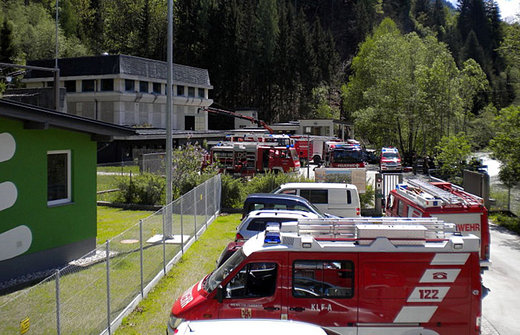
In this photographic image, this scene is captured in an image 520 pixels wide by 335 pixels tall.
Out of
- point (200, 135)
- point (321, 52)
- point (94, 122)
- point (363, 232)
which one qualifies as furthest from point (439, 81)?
point (321, 52)

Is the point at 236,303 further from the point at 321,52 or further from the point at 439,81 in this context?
the point at 321,52

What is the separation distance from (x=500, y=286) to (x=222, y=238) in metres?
8.96

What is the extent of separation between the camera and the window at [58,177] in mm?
14352

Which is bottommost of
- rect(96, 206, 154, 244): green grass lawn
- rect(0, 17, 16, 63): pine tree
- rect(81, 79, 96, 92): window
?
rect(96, 206, 154, 244): green grass lawn

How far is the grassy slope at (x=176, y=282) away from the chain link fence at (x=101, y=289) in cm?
20

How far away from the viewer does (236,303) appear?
8344 millimetres

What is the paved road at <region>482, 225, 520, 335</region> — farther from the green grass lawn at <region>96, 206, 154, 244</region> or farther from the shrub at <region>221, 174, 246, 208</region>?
the green grass lawn at <region>96, 206, 154, 244</region>

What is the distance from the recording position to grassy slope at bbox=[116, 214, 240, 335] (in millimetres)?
10180

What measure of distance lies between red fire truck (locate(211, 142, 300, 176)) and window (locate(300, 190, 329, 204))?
15698 mm

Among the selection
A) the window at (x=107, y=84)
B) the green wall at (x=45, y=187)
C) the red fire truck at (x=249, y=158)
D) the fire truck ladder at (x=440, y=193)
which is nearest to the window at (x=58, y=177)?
the green wall at (x=45, y=187)

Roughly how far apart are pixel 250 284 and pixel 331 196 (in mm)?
11827

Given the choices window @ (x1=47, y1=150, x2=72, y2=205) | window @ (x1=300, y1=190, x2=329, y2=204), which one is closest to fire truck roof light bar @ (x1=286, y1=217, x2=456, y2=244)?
window @ (x1=47, y1=150, x2=72, y2=205)

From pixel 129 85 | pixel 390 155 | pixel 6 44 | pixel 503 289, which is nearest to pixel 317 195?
pixel 503 289

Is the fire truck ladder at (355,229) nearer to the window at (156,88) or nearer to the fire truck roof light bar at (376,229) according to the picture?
the fire truck roof light bar at (376,229)
